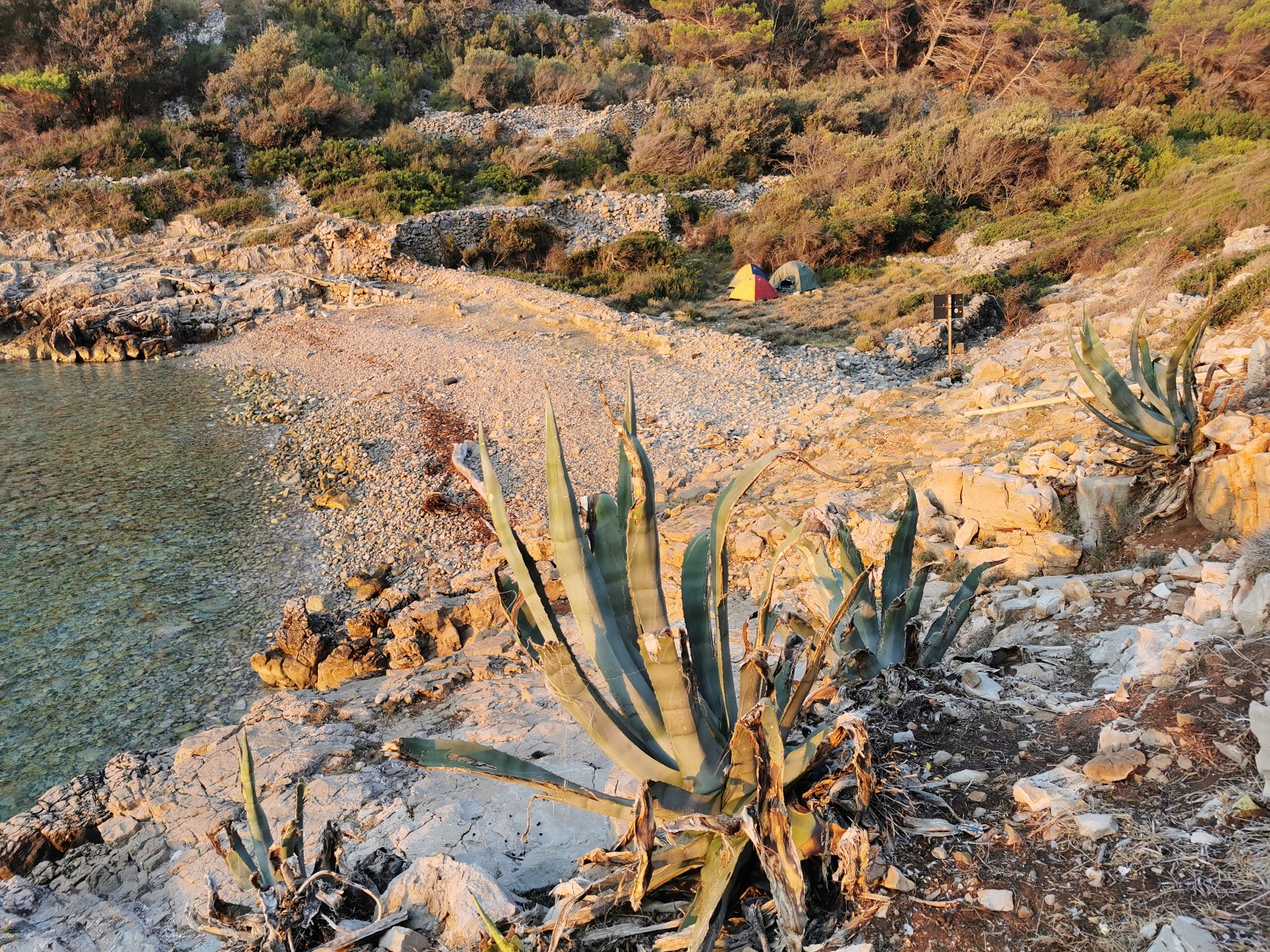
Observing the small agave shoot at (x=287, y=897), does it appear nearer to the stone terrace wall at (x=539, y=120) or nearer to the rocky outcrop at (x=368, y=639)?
the rocky outcrop at (x=368, y=639)

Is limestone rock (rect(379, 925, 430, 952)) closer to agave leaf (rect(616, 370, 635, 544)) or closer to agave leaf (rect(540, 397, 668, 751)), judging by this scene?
agave leaf (rect(540, 397, 668, 751))

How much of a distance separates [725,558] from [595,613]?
0.38 meters

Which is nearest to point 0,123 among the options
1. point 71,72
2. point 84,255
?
point 71,72

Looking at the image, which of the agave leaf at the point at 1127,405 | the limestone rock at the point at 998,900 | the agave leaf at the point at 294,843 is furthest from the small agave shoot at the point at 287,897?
the agave leaf at the point at 1127,405

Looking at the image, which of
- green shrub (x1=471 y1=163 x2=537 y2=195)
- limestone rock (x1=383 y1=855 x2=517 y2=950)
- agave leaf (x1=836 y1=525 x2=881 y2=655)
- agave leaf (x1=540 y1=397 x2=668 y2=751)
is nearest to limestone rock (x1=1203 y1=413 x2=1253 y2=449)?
agave leaf (x1=836 y1=525 x2=881 y2=655)

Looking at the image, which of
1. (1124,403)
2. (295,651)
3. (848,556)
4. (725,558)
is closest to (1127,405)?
(1124,403)

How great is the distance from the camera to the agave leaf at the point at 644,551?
177cm

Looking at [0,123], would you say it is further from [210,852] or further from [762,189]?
[210,852]

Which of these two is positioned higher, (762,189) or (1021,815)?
(762,189)

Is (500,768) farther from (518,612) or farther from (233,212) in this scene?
(233,212)

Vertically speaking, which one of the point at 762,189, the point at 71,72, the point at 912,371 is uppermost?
the point at 71,72

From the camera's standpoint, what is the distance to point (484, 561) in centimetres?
674

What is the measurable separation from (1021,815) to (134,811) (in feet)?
13.6

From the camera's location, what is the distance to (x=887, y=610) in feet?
8.92
